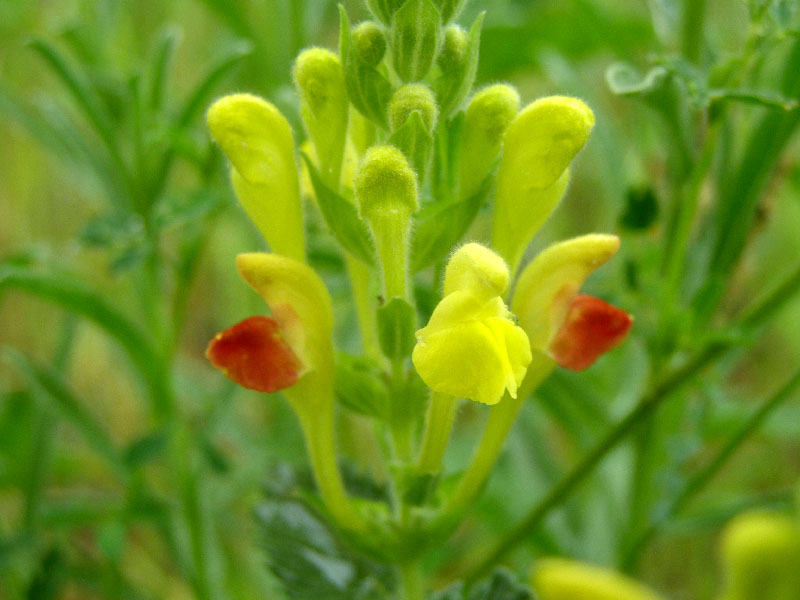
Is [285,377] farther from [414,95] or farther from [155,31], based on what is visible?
[155,31]

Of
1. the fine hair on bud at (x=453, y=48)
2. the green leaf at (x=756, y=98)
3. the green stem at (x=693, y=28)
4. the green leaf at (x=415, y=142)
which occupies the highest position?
the green stem at (x=693, y=28)

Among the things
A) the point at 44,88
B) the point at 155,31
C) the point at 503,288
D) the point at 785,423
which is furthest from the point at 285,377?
the point at 44,88

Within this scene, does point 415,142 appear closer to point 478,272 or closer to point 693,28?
point 478,272

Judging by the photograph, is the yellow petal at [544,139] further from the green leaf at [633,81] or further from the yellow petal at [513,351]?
the yellow petal at [513,351]

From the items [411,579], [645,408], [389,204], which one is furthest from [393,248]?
[645,408]

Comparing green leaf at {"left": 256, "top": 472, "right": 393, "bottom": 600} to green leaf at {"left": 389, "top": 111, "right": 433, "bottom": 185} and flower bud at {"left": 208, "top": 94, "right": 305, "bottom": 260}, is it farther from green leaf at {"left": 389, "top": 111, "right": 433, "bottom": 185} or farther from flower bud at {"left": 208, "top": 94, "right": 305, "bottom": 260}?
green leaf at {"left": 389, "top": 111, "right": 433, "bottom": 185}

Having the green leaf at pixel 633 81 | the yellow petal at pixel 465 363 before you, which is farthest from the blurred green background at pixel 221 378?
the yellow petal at pixel 465 363
